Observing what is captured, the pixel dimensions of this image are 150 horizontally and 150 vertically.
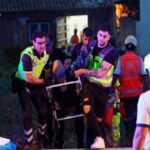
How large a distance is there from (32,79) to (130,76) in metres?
1.37

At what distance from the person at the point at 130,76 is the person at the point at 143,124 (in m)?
3.48

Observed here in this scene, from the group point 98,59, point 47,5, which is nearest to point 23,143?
point 98,59

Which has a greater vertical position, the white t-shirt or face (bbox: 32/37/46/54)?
face (bbox: 32/37/46/54)

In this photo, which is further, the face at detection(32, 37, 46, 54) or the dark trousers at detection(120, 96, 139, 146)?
the dark trousers at detection(120, 96, 139, 146)

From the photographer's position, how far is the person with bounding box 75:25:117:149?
7441 mm

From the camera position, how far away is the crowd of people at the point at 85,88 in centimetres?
751

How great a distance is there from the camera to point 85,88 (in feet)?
24.7

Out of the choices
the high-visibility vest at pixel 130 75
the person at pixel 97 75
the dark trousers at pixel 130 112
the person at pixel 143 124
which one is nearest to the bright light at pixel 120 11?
the dark trousers at pixel 130 112

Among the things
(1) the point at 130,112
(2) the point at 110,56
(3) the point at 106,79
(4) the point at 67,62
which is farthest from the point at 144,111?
(4) the point at 67,62

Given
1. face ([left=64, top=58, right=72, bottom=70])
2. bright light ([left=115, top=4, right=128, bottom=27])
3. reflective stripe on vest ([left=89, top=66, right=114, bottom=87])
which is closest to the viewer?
reflective stripe on vest ([left=89, top=66, right=114, bottom=87])

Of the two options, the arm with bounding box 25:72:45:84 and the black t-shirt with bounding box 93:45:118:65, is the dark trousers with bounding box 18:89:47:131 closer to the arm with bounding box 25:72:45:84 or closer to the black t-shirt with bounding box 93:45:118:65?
the arm with bounding box 25:72:45:84

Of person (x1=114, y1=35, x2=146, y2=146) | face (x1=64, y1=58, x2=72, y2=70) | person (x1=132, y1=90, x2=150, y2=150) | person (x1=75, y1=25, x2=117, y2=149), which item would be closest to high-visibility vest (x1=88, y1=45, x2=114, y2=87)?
person (x1=75, y1=25, x2=117, y2=149)

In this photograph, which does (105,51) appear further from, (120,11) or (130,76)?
(120,11)

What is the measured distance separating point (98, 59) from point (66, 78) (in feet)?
2.94
